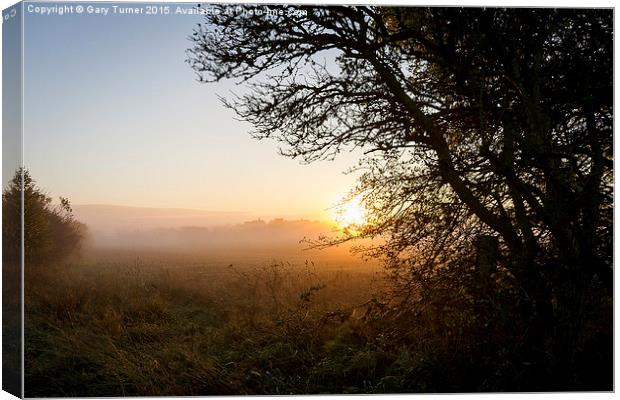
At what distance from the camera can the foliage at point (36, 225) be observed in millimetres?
5434

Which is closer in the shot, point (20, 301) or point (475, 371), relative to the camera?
point (20, 301)

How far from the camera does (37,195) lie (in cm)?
555

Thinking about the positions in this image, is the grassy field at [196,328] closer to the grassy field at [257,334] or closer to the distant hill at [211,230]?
the grassy field at [257,334]

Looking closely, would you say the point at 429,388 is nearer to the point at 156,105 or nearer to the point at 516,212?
the point at 516,212

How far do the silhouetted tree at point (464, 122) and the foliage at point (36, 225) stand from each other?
60.4 inches

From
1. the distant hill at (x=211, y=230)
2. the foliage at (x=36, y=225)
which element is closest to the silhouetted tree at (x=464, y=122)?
the distant hill at (x=211, y=230)

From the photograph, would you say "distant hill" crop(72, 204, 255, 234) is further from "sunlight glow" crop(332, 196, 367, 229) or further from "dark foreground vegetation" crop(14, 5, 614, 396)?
"sunlight glow" crop(332, 196, 367, 229)

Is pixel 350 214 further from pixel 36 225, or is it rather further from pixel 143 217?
pixel 36 225

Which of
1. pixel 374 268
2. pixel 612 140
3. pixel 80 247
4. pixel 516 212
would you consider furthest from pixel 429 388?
pixel 80 247

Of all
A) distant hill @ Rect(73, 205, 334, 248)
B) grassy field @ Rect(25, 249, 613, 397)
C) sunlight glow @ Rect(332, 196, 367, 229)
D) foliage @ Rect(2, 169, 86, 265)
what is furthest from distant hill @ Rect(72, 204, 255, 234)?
sunlight glow @ Rect(332, 196, 367, 229)

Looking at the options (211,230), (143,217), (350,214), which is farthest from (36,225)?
(350,214)

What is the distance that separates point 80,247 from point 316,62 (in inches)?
95.3

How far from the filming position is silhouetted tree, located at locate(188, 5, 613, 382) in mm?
5898

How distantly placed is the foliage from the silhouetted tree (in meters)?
1.53
